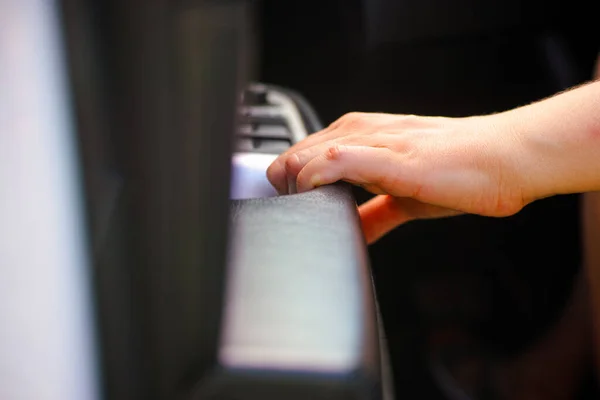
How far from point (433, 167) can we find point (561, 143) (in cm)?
8

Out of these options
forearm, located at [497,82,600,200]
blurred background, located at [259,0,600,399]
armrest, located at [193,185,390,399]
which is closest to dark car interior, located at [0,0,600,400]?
armrest, located at [193,185,390,399]

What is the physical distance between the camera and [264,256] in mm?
227

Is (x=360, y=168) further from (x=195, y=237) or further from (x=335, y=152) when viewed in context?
(x=195, y=237)

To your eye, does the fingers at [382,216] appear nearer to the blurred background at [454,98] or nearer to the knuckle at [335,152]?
the knuckle at [335,152]

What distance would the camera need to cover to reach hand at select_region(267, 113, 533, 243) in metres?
0.35

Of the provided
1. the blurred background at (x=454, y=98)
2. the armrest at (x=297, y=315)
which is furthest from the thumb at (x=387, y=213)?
the blurred background at (x=454, y=98)

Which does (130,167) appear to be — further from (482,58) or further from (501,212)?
(482,58)

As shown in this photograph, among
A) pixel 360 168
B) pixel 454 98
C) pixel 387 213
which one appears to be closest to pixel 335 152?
pixel 360 168

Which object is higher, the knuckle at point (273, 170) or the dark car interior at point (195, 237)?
the dark car interior at point (195, 237)

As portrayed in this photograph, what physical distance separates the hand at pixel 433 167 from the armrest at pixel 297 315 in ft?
0.33

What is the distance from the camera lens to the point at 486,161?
36cm

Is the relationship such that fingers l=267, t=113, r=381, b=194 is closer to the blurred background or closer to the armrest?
the armrest

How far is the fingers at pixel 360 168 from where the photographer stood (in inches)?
13.6

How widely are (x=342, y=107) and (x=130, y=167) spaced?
35.0 inches
